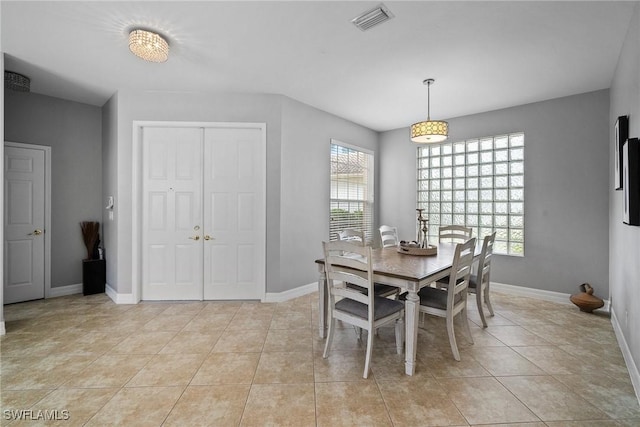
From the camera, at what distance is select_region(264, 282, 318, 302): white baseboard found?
388 cm

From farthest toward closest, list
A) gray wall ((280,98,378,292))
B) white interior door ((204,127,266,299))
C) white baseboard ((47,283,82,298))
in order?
white baseboard ((47,283,82,298))
gray wall ((280,98,378,292))
white interior door ((204,127,266,299))

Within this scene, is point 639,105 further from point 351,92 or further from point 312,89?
point 312,89

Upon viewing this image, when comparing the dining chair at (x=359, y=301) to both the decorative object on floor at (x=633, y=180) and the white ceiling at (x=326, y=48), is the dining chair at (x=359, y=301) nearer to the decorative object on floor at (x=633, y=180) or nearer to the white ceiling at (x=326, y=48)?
the decorative object on floor at (x=633, y=180)

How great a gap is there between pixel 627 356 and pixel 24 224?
6712 millimetres

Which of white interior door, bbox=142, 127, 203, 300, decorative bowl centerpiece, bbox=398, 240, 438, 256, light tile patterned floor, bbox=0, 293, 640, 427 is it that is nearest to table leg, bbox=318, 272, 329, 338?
light tile patterned floor, bbox=0, 293, 640, 427

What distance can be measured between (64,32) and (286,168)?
8.17ft

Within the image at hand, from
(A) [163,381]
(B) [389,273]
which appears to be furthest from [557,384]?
(A) [163,381]

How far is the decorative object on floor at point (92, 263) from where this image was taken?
4.16 m

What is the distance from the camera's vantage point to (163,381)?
83.2 inches

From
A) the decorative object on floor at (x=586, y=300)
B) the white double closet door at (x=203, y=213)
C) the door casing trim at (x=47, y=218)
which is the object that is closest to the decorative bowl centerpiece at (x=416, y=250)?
the white double closet door at (x=203, y=213)

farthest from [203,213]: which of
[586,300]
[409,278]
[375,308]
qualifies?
[586,300]

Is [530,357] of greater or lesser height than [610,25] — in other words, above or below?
below

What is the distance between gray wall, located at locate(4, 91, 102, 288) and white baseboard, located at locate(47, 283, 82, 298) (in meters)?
0.05

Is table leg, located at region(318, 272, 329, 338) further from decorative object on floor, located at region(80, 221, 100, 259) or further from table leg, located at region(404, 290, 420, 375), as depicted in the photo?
decorative object on floor, located at region(80, 221, 100, 259)
